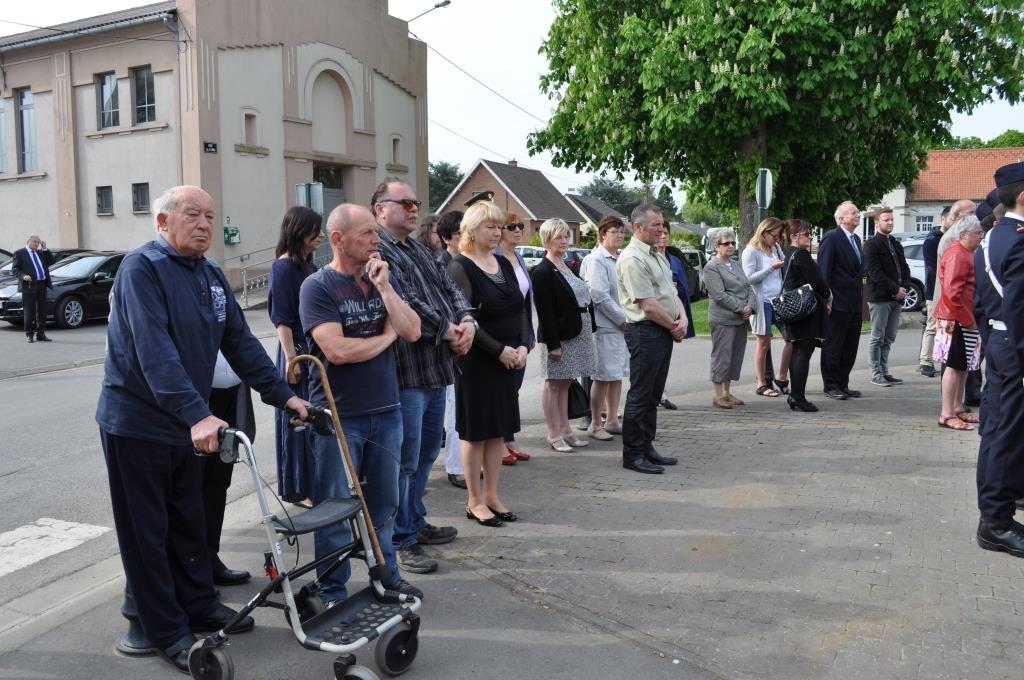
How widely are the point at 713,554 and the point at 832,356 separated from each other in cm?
540

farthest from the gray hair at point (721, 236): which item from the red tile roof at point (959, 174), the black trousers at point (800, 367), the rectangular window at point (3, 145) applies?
the red tile roof at point (959, 174)

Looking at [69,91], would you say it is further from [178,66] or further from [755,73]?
[755,73]

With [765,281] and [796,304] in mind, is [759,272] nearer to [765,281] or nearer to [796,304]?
[765,281]

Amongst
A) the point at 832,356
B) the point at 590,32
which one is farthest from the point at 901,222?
the point at 832,356

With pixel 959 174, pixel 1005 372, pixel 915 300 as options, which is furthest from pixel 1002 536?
pixel 959 174

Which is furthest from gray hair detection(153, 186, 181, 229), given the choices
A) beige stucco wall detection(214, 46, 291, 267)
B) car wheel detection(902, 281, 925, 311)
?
beige stucco wall detection(214, 46, 291, 267)

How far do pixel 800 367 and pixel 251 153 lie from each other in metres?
21.6

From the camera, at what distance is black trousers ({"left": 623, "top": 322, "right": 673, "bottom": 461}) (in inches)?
273

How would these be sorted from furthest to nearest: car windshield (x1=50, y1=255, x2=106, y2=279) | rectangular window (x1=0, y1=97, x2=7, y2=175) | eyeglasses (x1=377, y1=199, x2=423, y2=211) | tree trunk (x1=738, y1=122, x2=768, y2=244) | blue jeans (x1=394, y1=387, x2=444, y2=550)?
rectangular window (x1=0, y1=97, x2=7, y2=175), car windshield (x1=50, y1=255, x2=106, y2=279), tree trunk (x1=738, y1=122, x2=768, y2=244), eyeglasses (x1=377, y1=199, x2=423, y2=211), blue jeans (x1=394, y1=387, x2=444, y2=550)

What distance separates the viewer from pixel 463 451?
5.69 m

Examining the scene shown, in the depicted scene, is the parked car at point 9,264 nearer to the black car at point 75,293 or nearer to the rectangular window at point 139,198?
the black car at point 75,293

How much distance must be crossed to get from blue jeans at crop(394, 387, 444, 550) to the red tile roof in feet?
224

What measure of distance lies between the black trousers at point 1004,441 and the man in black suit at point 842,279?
434cm

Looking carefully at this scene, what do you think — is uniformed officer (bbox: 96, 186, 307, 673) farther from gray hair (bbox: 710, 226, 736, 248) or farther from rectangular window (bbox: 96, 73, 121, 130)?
rectangular window (bbox: 96, 73, 121, 130)
